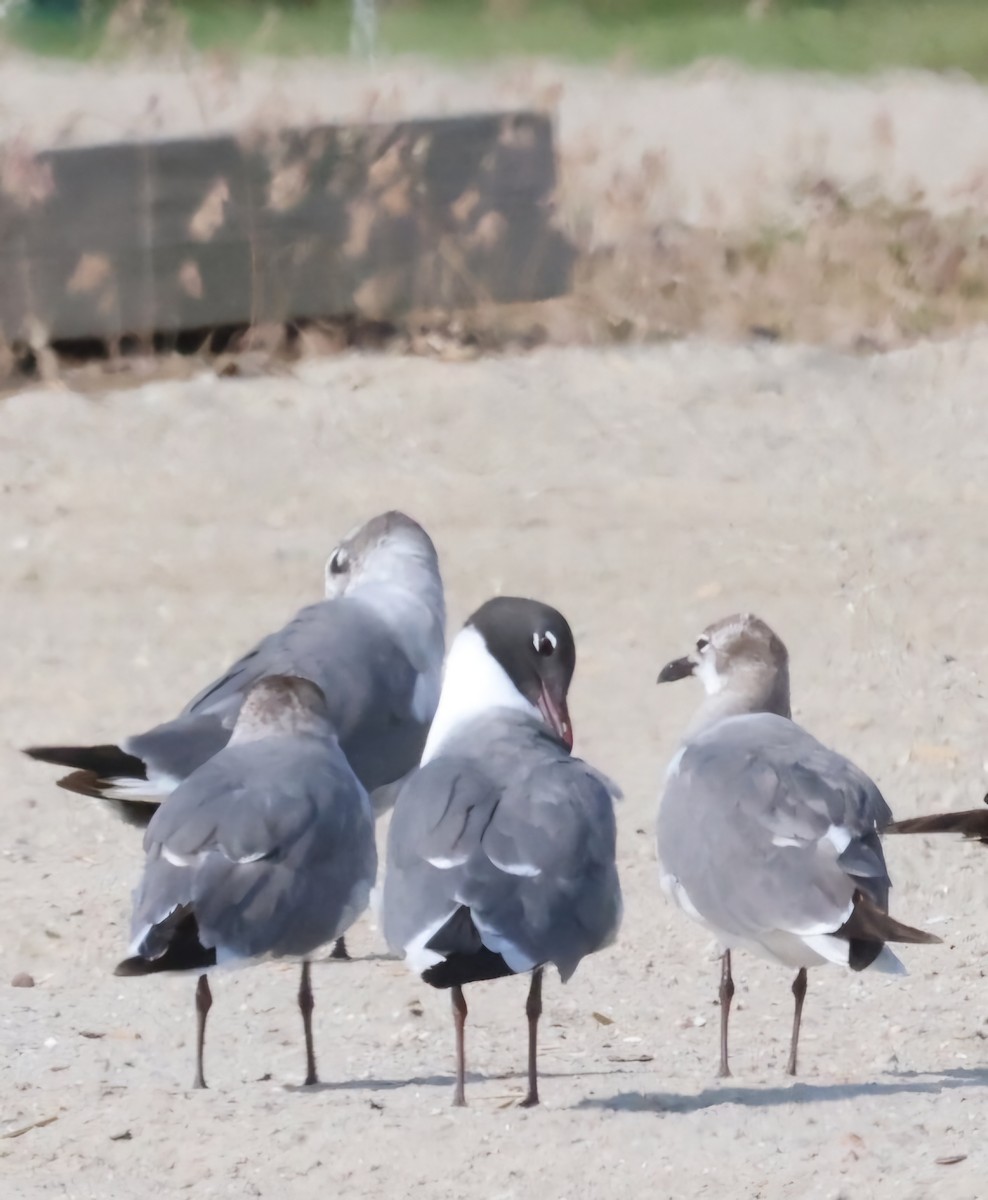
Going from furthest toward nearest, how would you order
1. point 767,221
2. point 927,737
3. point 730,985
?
point 767,221, point 927,737, point 730,985

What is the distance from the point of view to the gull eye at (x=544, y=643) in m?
5.06

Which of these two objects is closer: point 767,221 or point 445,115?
point 445,115

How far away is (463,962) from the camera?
418 cm

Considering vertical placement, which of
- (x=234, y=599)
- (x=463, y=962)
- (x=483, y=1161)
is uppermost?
(x=463, y=962)

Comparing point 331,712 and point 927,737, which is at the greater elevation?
point 331,712

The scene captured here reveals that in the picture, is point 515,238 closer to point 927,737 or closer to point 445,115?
point 445,115

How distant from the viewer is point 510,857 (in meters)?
4.31

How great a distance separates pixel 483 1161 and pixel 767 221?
10.3 metres

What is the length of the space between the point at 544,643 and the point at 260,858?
926 mm

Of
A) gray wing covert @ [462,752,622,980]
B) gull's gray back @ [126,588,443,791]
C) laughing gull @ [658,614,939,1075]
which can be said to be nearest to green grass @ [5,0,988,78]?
gull's gray back @ [126,588,443,791]

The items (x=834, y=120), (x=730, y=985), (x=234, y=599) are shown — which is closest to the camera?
(x=730, y=985)

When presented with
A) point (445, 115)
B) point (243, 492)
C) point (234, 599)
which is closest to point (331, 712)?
point (234, 599)

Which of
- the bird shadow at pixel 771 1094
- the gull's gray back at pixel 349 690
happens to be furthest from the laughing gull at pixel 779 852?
the gull's gray back at pixel 349 690

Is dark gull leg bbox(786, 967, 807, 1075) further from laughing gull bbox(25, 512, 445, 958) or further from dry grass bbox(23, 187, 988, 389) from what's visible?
dry grass bbox(23, 187, 988, 389)
